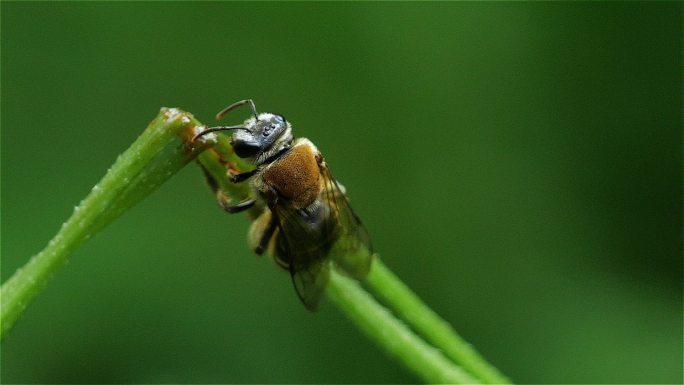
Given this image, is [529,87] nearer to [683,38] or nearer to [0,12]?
[683,38]

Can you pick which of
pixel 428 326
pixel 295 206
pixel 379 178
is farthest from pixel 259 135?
pixel 379 178

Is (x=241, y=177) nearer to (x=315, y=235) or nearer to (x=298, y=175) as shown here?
(x=298, y=175)

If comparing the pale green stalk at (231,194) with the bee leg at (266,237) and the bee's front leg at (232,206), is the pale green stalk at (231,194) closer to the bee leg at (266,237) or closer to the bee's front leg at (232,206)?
the bee's front leg at (232,206)

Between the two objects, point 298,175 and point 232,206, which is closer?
point 232,206

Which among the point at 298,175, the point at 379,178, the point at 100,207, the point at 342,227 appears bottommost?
the point at 379,178

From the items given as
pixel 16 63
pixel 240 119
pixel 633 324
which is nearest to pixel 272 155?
pixel 240 119

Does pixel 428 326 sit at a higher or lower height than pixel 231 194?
lower

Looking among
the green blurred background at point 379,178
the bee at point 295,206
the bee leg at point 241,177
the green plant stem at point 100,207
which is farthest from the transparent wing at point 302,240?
the green blurred background at point 379,178
